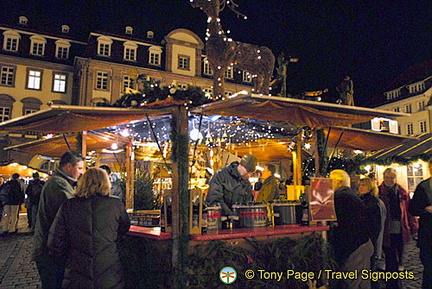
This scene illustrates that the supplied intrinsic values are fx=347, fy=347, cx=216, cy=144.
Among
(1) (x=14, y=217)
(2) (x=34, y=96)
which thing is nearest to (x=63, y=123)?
(1) (x=14, y=217)

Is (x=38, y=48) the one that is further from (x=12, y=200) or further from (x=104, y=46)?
(x=12, y=200)

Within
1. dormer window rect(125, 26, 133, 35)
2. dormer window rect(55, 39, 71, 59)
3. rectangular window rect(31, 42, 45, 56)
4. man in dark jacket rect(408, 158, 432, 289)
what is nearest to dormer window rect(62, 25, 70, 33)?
dormer window rect(55, 39, 71, 59)

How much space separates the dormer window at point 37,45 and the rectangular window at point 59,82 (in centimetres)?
197

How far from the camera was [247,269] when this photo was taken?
448 centimetres

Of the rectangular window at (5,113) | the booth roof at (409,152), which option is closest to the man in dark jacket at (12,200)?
the booth roof at (409,152)

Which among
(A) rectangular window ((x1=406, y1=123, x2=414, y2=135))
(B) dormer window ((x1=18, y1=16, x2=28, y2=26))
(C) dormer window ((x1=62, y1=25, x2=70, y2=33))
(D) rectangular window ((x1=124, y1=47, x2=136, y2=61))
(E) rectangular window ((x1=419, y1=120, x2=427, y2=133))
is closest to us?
(D) rectangular window ((x1=124, y1=47, x2=136, y2=61))

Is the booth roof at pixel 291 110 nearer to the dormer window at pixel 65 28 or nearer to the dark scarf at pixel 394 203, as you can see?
the dark scarf at pixel 394 203

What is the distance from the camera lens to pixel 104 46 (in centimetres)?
2698

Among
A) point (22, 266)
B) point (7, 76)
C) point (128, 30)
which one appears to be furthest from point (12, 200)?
point (128, 30)

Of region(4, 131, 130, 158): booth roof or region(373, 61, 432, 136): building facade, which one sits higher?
region(373, 61, 432, 136): building facade

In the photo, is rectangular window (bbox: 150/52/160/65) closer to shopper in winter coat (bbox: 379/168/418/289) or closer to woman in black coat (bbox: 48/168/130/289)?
shopper in winter coat (bbox: 379/168/418/289)

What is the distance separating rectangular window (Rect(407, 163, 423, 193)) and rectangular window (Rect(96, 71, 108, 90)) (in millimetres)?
21900

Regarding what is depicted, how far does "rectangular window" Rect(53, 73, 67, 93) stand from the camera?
27.3 meters

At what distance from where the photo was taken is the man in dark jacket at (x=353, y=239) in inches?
174
